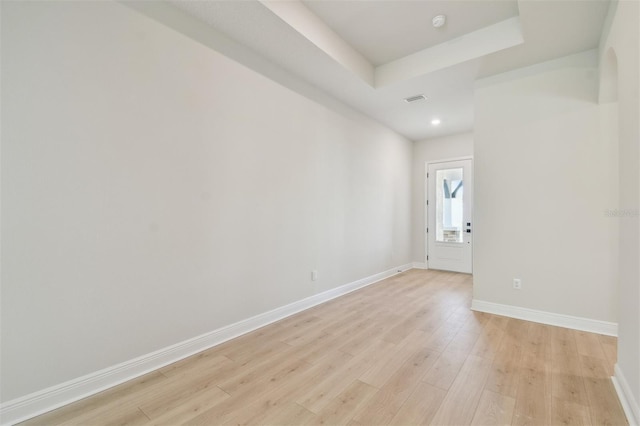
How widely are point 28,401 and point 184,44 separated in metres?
2.66

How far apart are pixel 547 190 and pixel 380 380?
278 centimetres

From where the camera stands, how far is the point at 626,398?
1684mm

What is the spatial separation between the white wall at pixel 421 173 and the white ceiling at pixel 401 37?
6.97ft

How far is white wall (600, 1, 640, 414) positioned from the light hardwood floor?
30 cm

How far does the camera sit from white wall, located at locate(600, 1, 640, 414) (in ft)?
5.08

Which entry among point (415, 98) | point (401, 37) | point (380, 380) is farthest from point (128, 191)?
point (415, 98)

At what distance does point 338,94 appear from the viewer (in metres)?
3.93

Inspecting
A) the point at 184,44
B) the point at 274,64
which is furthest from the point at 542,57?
the point at 184,44

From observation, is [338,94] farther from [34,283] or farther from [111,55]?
[34,283]

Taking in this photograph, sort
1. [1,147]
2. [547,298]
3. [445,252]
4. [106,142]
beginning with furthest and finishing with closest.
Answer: [445,252] → [547,298] → [106,142] → [1,147]

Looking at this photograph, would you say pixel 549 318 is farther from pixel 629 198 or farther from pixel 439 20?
pixel 439 20

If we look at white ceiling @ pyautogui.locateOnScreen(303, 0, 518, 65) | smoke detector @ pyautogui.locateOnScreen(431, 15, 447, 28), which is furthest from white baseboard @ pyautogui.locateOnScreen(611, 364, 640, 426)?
smoke detector @ pyautogui.locateOnScreen(431, 15, 447, 28)

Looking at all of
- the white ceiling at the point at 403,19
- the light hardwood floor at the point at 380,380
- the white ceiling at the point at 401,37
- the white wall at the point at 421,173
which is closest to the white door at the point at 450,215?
the white wall at the point at 421,173

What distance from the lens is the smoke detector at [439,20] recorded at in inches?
108
